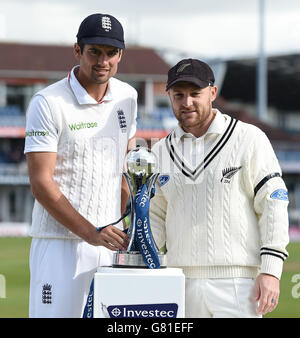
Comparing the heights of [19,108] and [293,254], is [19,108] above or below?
above

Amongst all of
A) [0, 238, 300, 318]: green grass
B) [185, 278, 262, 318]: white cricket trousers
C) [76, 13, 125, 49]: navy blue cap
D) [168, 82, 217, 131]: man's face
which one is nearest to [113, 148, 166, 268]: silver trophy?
[168, 82, 217, 131]: man's face

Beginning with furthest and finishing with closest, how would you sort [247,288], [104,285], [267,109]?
[267,109] → [247,288] → [104,285]

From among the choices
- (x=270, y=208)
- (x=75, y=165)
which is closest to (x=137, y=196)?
(x=270, y=208)

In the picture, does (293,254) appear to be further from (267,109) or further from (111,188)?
(267,109)

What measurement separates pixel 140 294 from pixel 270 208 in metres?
0.65

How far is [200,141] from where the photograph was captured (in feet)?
10.3

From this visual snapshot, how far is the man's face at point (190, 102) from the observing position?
296cm

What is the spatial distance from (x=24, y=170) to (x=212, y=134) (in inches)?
1286

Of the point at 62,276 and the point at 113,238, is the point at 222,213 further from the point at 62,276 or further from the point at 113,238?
the point at 62,276

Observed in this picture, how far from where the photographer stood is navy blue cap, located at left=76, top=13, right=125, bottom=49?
10.1 ft

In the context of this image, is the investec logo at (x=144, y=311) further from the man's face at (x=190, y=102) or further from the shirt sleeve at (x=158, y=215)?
the man's face at (x=190, y=102)

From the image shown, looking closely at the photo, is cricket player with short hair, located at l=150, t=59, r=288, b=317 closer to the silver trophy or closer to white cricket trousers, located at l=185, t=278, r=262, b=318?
white cricket trousers, located at l=185, t=278, r=262, b=318
